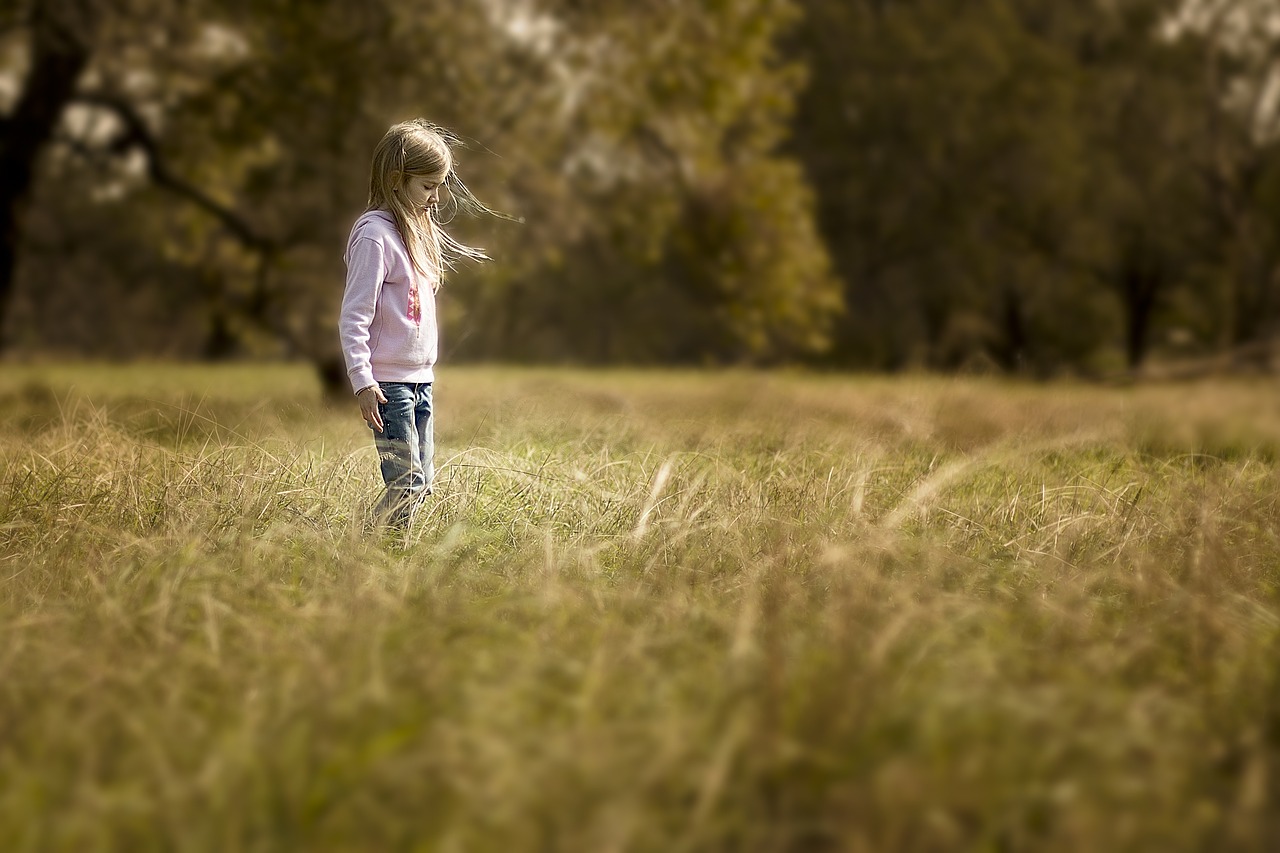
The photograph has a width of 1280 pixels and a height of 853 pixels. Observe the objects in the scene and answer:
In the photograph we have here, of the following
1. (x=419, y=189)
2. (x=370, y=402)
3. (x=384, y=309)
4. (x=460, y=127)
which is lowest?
(x=370, y=402)

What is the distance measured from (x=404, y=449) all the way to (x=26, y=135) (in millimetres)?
11291

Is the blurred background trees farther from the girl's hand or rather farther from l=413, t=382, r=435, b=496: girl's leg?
the girl's hand

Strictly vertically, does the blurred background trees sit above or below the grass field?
above

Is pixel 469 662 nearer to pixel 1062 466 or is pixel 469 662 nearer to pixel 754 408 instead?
pixel 1062 466

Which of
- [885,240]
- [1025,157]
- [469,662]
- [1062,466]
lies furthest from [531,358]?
[469,662]

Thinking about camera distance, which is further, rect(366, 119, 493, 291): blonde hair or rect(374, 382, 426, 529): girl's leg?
rect(366, 119, 493, 291): blonde hair

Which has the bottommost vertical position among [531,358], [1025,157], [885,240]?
[531,358]

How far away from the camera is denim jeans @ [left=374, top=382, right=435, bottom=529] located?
433 centimetres

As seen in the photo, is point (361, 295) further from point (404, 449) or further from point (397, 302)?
point (404, 449)

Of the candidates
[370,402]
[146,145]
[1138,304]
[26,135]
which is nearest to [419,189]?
[370,402]

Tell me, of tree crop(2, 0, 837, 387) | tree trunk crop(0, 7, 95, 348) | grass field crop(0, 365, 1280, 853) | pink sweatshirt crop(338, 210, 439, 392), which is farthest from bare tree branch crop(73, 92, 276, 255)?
pink sweatshirt crop(338, 210, 439, 392)

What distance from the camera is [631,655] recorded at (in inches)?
109

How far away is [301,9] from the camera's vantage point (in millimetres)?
11391

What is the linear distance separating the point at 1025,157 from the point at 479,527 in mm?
23977
